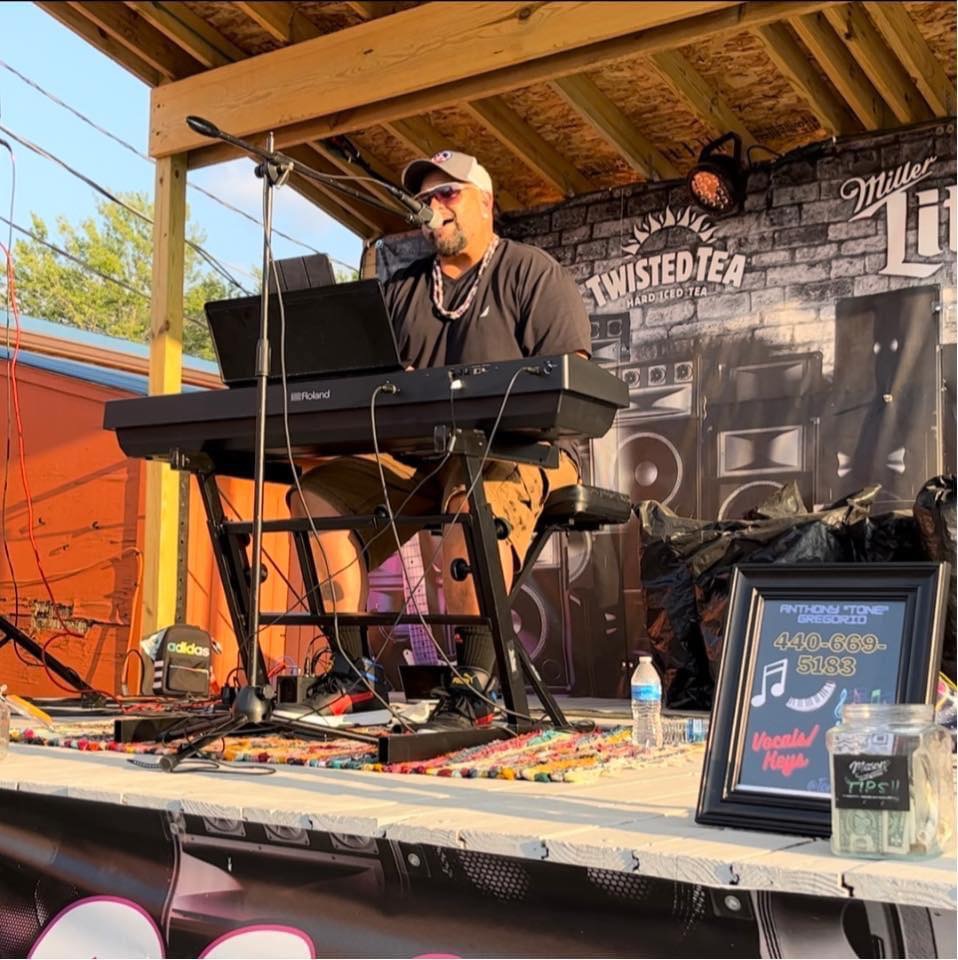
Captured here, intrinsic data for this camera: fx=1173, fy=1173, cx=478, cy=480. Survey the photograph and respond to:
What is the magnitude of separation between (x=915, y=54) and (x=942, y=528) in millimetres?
1921

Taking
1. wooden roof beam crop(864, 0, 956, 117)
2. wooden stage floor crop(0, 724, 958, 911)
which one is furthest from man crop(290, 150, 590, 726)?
wooden roof beam crop(864, 0, 956, 117)

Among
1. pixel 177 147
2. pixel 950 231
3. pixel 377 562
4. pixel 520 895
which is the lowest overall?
pixel 520 895

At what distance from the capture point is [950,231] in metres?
4.59

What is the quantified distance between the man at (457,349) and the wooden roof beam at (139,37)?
5.67ft

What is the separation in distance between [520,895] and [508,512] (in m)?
1.51

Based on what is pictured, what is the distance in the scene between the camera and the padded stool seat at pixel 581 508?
319 centimetres

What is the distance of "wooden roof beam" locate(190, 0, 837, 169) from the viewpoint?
364 cm

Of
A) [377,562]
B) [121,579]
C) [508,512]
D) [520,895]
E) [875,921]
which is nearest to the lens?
[875,921]

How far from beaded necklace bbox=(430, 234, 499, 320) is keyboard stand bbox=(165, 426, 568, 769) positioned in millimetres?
481

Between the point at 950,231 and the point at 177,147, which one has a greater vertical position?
the point at 177,147

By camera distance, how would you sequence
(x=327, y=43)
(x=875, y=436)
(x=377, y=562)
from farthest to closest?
(x=875, y=436)
(x=327, y=43)
(x=377, y=562)

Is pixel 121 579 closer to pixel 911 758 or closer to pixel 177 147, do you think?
pixel 177 147

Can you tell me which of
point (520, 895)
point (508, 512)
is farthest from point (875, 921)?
point (508, 512)

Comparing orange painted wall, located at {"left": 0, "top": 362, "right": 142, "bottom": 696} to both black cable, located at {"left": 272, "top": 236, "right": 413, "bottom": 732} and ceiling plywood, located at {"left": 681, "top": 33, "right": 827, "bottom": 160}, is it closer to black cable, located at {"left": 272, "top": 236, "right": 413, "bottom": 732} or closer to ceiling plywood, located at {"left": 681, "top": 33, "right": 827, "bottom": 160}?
black cable, located at {"left": 272, "top": 236, "right": 413, "bottom": 732}
